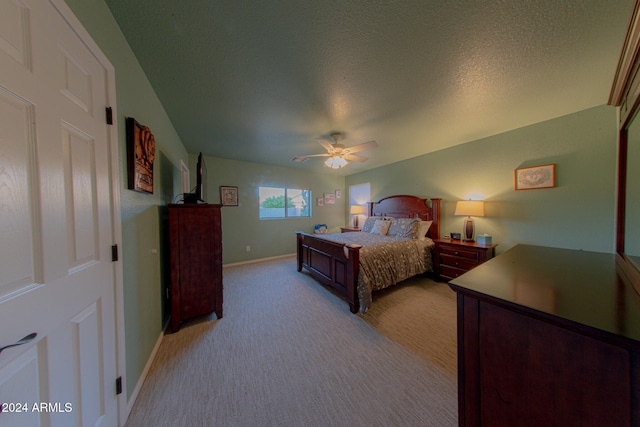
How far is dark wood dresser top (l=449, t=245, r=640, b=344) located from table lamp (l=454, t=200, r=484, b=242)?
1743mm

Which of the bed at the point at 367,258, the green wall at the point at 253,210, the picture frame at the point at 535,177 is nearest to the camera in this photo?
the bed at the point at 367,258

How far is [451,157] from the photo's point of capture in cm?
343

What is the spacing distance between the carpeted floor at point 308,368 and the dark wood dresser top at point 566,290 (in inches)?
37.9

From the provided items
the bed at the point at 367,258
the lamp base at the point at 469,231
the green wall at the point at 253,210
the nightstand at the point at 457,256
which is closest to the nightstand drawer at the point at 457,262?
the nightstand at the point at 457,256

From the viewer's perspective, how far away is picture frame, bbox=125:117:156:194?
4.20 ft

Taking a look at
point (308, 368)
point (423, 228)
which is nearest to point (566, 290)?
point (308, 368)

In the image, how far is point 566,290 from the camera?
0.81 m

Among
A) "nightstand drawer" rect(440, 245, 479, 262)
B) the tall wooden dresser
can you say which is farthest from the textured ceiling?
"nightstand drawer" rect(440, 245, 479, 262)

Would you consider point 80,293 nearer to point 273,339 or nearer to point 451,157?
point 273,339

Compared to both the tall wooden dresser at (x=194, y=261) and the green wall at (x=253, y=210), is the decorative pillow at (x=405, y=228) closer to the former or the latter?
the green wall at (x=253, y=210)

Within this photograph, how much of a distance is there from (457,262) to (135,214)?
3.96 meters

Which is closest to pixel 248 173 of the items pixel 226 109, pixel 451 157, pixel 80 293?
pixel 226 109

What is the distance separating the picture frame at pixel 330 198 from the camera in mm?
5516

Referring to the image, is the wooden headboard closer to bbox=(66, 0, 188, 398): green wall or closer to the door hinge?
bbox=(66, 0, 188, 398): green wall
